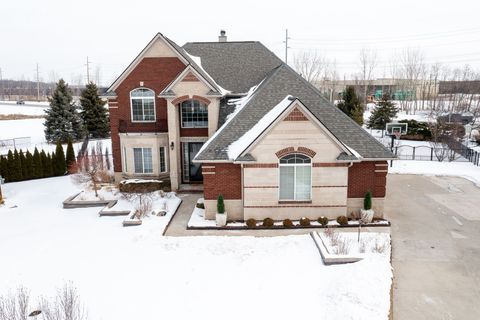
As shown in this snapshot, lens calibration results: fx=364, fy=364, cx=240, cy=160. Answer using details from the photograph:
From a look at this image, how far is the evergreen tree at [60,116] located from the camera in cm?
3922

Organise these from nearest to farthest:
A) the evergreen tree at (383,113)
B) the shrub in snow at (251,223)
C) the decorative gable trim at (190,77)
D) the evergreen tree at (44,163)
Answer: the shrub in snow at (251,223)
the decorative gable trim at (190,77)
the evergreen tree at (44,163)
the evergreen tree at (383,113)

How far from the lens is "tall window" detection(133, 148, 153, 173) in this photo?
2150cm

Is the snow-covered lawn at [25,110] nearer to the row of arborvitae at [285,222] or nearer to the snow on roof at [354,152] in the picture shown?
the row of arborvitae at [285,222]

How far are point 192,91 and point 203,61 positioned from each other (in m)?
5.36

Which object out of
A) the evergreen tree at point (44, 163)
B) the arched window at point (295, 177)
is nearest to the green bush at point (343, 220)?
the arched window at point (295, 177)

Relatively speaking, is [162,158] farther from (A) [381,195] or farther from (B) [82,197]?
(A) [381,195]

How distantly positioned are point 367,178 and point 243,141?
571 cm

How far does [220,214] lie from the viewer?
15516 mm

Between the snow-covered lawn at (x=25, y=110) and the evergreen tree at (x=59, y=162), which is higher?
the snow-covered lawn at (x=25, y=110)

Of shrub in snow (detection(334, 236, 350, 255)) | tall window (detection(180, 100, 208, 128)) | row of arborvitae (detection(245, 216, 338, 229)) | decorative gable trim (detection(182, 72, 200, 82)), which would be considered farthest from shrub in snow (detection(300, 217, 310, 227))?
decorative gable trim (detection(182, 72, 200, 82))

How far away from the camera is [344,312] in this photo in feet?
30.2

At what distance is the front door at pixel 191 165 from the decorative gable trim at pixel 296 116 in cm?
763

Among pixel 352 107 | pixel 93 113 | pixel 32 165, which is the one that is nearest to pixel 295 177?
pixel 32 165

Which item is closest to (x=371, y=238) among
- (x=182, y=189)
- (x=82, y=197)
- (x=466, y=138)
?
(x=182, y=189)
